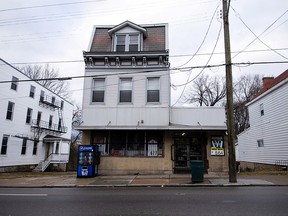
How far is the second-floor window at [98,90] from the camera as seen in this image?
1850cm

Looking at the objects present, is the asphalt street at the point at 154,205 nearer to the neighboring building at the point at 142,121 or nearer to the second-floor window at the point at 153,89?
the neighboring building at the point at 142,121

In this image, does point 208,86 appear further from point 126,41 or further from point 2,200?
point 2,200

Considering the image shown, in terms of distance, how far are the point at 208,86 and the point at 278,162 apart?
975 inches

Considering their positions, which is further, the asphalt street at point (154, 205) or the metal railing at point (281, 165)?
the metal railing at point (281, 165)

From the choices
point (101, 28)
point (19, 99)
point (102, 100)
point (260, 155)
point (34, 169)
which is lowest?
point (34, 169)

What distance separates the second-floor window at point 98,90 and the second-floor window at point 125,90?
4.29 ft

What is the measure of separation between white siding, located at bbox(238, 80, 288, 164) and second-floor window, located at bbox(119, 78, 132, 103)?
42.1ft

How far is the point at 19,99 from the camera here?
2895 cm

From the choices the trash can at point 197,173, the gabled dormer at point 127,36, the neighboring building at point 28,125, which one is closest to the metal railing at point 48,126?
the neighboring building at point 28,125

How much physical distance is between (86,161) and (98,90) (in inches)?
202

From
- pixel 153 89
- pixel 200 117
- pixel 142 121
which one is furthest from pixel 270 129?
pixel 142 121

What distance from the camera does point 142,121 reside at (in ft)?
58.0

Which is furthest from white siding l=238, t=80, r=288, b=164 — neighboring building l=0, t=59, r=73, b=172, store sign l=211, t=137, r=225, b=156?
neighboring building l=0, t=59, r=73, b=172

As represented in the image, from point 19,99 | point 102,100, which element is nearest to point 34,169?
point 19,99
